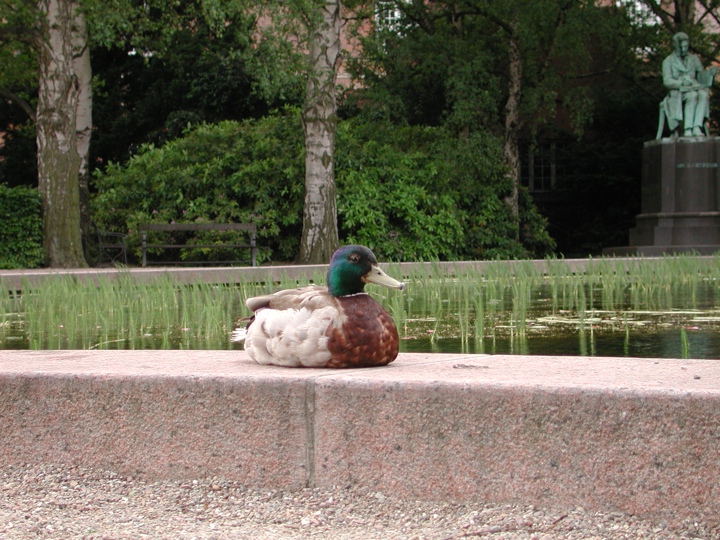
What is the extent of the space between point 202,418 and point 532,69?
67.0 feet

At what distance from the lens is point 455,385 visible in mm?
2719

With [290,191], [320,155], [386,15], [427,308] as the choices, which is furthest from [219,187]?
[427,308]

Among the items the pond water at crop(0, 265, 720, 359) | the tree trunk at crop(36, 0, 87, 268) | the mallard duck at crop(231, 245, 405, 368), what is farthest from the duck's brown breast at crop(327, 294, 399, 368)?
the tree trunk at crop(36, 0, 87, 268)

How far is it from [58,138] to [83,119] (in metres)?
2.93

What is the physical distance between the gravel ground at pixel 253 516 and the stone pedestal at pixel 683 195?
1827 centimetres

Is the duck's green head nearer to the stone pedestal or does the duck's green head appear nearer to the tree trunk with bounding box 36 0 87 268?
the tree trunk with bounding box 36 0 87 268

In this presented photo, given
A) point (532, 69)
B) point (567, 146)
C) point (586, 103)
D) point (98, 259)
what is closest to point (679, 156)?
point (586, 103)

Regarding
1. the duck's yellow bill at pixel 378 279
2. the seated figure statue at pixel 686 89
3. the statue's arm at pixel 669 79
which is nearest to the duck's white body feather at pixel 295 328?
the duck's yellow bill at pixel 378 279

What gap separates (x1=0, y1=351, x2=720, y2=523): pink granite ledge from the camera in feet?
8.34

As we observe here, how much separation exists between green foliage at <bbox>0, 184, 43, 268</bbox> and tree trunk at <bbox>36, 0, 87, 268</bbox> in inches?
26.8

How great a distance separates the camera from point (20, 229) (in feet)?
50.0

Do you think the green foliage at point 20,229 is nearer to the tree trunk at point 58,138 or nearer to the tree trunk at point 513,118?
the tree trunk at point 58,138

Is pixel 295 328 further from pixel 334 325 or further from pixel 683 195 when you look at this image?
pixel 683 195

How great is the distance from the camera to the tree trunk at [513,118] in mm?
20516
